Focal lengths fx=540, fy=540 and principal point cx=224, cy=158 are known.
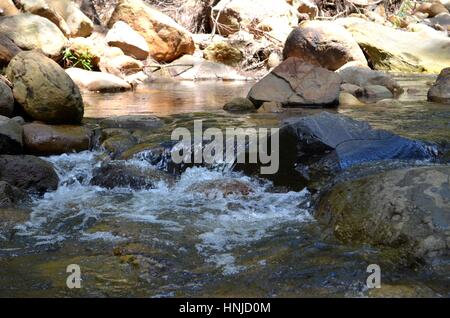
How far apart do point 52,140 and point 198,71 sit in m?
8.62

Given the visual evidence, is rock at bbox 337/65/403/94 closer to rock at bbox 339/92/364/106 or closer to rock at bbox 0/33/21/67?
rock at bbox 339/92/364/106

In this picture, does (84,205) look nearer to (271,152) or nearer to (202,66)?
(271,152)

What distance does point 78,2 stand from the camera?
16.3 meters

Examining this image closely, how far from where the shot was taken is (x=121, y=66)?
43.4 feet

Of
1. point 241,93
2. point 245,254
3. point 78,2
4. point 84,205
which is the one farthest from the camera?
point 78,2

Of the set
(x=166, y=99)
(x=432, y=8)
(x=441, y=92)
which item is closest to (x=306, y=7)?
(x=166, y=99)

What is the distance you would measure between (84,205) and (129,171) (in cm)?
A: 79

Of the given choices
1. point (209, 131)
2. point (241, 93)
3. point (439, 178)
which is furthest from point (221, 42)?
point (439, 178)

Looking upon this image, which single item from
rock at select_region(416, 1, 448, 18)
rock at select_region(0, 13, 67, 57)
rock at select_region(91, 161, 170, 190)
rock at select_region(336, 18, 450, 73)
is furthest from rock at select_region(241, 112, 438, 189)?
rock at select_region(416, 1, 448, 18)

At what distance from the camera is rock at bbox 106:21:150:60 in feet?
45.6

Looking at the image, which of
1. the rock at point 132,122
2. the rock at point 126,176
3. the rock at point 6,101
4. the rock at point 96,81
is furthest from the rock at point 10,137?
the rock at point 96,81

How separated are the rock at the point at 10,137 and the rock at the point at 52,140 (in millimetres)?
173

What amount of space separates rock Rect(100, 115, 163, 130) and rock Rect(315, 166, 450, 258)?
3559mm

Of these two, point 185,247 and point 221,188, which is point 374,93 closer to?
point 221,188
